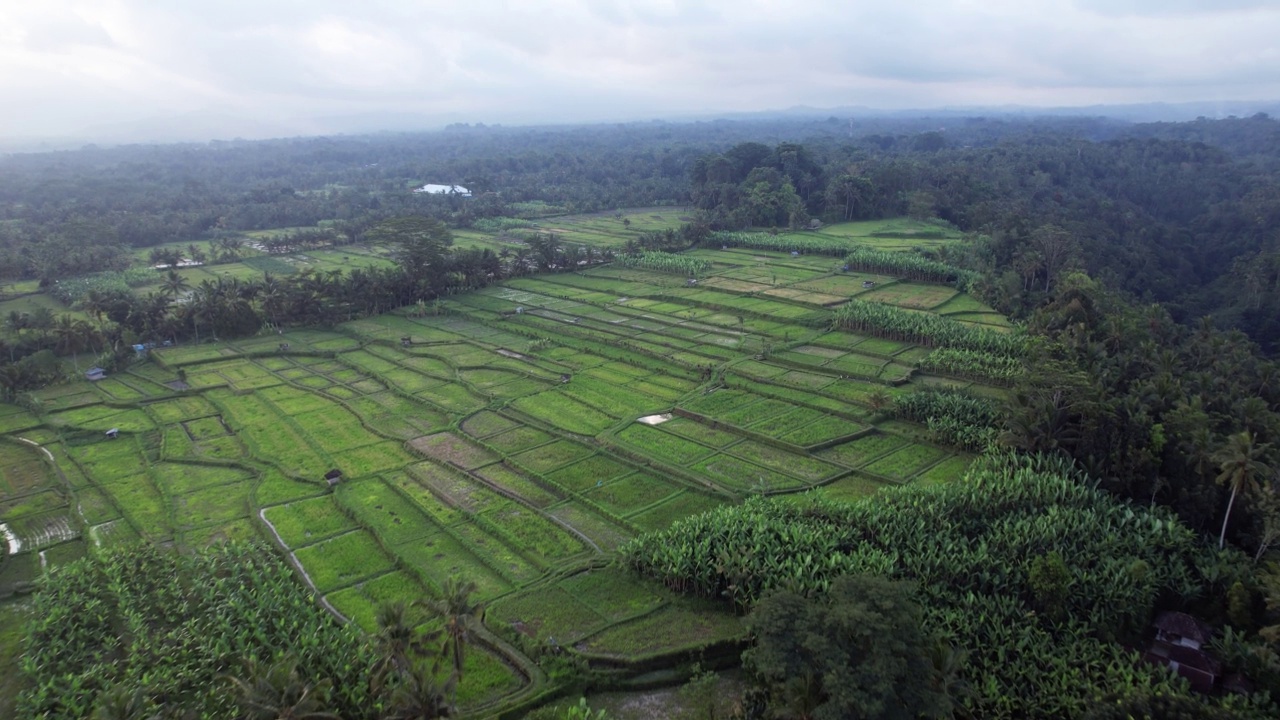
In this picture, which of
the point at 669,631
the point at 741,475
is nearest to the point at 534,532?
the point at 669,631

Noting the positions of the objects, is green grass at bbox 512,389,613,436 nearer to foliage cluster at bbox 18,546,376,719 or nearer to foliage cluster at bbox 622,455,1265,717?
foliage cluster at bbox 622,455,1265,717

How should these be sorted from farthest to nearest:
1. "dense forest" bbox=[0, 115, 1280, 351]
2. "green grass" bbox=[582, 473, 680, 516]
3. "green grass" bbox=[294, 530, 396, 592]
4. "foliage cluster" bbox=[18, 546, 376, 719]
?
"dense forest" bbox=[0, 115, 1280, 351], "green grass" bbox=[582, 473, 680, 516], "green grass" bbox=[294, 530, 396, 592], "foliage cluster" bbox=[18, 546, 376, 719]

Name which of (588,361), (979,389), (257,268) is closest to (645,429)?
(588,361)

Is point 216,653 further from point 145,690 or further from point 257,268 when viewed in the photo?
point 257,268

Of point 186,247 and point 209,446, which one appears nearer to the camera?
point 209,446

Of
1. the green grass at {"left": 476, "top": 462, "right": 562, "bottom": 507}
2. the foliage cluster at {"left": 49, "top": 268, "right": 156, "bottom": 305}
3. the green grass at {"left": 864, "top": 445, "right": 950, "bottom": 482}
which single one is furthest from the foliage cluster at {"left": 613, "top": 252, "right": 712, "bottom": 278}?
the foliage cluster at {"left": 49, "top": 268, "right": 156, "bottom": 305}

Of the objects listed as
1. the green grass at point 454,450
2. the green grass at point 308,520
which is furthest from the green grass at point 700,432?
the green grass at point 308,520

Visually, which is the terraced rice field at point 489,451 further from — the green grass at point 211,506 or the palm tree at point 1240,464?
the palm tree at point 1240,464

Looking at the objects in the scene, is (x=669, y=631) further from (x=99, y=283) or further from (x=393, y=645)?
(x=99, y=283)
